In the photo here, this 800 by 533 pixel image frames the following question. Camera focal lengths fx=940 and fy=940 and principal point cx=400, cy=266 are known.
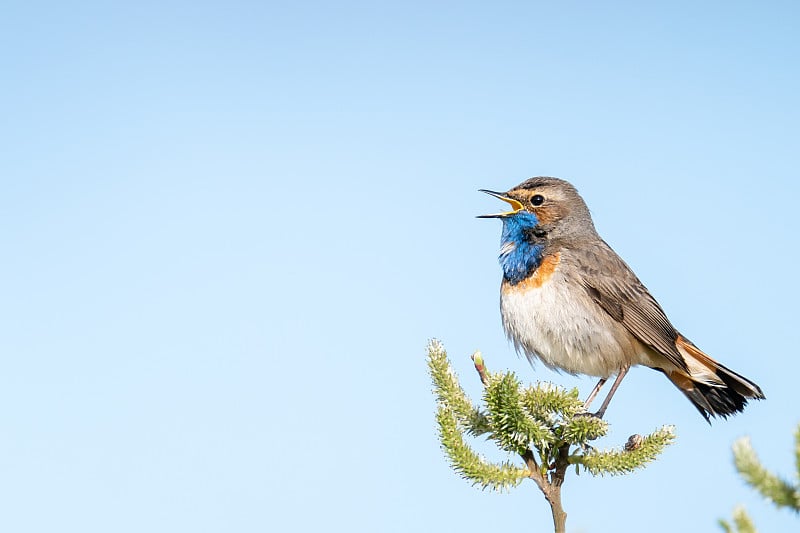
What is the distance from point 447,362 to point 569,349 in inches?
142

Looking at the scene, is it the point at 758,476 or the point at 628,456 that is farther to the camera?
the point at 628,456

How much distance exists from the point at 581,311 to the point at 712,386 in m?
1.31

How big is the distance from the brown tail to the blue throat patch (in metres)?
1.66

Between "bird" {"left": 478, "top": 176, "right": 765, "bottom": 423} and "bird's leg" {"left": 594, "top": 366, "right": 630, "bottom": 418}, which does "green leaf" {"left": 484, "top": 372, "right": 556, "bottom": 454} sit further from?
"bird's leg" {"left": 594, "top": 366, "right": 630, "bottom": 418}

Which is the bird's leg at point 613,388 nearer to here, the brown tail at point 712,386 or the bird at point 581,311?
the bird at point 581,311

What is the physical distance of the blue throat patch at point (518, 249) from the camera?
26.3 ft

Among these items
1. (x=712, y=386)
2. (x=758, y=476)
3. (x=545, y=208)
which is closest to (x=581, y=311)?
(x=545, y=208)

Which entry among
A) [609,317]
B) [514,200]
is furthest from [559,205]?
[609,317]

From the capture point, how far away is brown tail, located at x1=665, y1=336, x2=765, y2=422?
784 cm

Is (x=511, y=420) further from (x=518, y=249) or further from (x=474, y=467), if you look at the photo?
(x=518, y=249)

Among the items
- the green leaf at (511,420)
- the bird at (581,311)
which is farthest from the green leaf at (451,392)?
the bird at (581,311)

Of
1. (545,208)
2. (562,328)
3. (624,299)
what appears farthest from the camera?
(545,208)

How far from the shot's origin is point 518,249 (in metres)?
8.16

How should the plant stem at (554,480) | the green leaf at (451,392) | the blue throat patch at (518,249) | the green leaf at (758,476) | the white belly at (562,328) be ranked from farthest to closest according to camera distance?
the blue throat patch at (518,249)
the white belly at (562,328)
the green leaf at (451,392)
the plant stem at (554,480)
the green leaf at (758,476)
